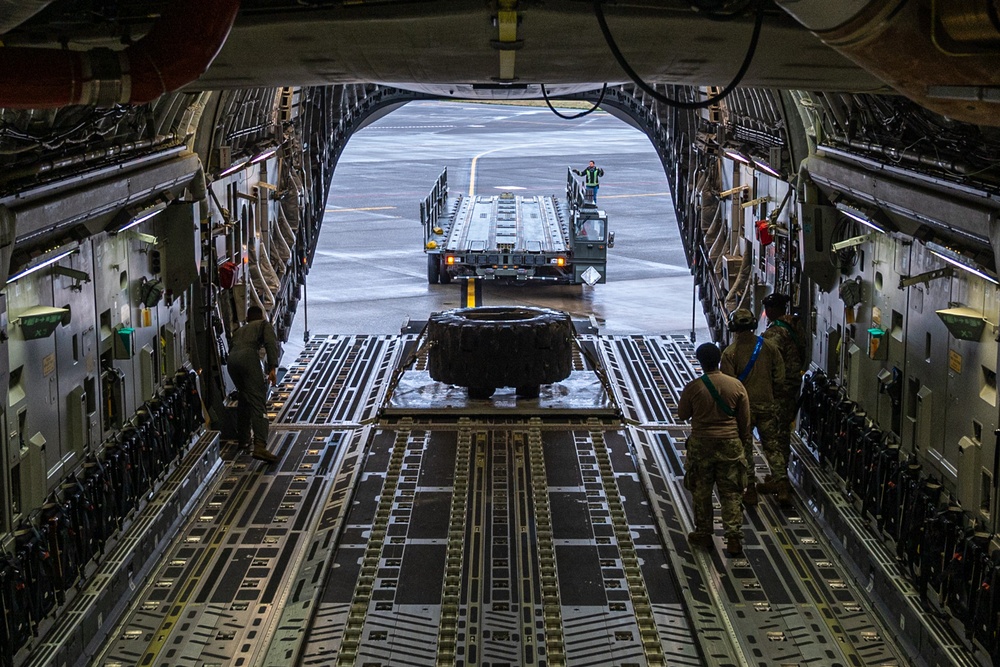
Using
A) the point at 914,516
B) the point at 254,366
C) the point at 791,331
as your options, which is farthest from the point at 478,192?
the point at 914,516

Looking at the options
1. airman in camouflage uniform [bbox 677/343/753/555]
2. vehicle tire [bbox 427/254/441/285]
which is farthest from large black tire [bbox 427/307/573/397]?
vehicle tire [bbox 427/254/441/285]

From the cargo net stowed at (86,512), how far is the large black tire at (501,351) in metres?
2.20

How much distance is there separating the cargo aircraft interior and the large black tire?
1.7 inches

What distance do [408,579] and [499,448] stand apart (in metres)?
2.79

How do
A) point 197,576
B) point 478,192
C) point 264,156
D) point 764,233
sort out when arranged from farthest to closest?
point 478,192, point 264,156, point 764,233, point 197,576

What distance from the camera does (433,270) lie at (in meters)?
20.4

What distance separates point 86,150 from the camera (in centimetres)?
747

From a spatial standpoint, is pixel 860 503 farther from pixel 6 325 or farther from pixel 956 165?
pixel 6 325

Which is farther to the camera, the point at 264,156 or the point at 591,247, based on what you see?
the point at 591,247

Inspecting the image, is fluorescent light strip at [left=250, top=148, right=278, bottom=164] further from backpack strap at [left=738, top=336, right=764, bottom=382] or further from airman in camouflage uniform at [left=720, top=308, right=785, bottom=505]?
backpack strap at [left=738, top=336, right=764, bottom=382]

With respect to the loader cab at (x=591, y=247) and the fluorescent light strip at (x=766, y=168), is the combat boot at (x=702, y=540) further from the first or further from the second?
the loader cab at (x=591, y=247)

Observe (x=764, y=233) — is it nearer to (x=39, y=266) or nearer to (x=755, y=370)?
(x=755, y=370)

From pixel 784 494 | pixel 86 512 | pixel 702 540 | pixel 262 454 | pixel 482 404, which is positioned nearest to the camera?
pixel 86 512

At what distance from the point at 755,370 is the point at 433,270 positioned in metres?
12.2
